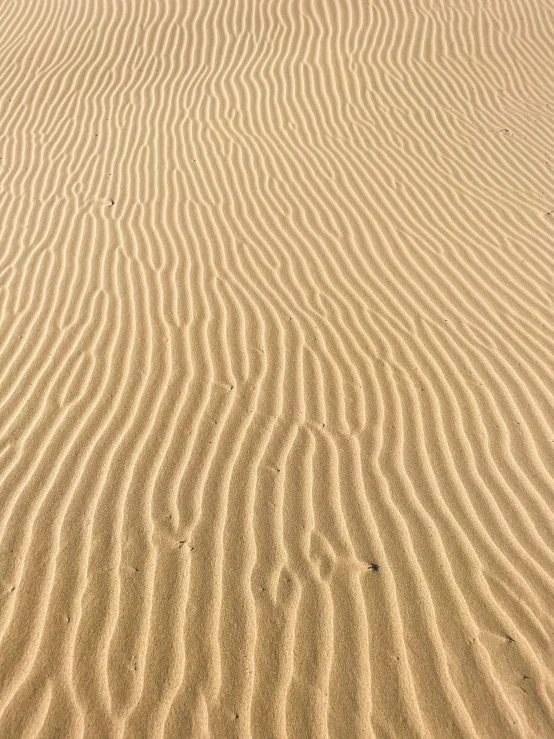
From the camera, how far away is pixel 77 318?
4.40m

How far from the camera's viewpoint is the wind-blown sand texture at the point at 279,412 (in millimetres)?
2250

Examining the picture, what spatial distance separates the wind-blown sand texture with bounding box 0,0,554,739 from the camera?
2.25 m

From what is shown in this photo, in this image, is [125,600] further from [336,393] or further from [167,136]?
[167,136]

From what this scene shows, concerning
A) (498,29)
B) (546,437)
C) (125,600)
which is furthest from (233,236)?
(498,29)

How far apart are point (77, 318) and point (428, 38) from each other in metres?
7.62

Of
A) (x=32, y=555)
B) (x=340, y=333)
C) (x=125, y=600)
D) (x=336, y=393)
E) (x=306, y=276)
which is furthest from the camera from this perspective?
(x=306, y=276)

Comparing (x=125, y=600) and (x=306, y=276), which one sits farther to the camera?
(x=306, y=276)

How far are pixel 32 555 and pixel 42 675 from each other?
593 mm

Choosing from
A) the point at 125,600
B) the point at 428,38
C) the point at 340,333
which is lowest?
the point at 125,600

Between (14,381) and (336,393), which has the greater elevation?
(336,393)

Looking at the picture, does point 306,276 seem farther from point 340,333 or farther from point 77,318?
point 77,318

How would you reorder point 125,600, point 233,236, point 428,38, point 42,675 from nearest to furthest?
point 42,675, point 125,600, point 233,236, point 428,38

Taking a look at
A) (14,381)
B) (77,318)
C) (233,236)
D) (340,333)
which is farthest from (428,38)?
(14,381)

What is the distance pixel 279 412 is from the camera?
3.54m
